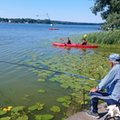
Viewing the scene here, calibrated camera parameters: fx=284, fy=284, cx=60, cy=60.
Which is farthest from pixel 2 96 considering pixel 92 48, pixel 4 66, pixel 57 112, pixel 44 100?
pixel 92 48

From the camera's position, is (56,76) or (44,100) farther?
(56,76)

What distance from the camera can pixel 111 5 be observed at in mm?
38312

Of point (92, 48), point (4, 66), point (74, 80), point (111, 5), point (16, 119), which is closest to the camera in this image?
Result: point (16, 119)

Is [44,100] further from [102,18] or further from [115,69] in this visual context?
[102,18]

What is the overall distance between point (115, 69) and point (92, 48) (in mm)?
24523

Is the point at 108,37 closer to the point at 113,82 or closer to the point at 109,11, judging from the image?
the point at 109,11

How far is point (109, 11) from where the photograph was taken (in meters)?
39.6

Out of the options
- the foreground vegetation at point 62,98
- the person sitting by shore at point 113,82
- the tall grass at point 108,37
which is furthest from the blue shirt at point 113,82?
the tall grass at point 108,37

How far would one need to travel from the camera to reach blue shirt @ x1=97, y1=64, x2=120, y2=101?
6703mm

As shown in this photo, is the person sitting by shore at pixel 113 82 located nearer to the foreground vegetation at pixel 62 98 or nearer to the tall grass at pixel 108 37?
the foreground vegetation at pixel 62 98

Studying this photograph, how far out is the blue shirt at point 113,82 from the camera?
6703 mm

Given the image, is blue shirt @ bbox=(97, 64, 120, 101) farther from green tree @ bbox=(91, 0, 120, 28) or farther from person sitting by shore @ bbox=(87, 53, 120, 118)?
green tree @ bbox=(91, 0, 120, 28)

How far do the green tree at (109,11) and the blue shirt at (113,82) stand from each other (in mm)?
28675

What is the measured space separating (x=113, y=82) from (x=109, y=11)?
34.1 metres
